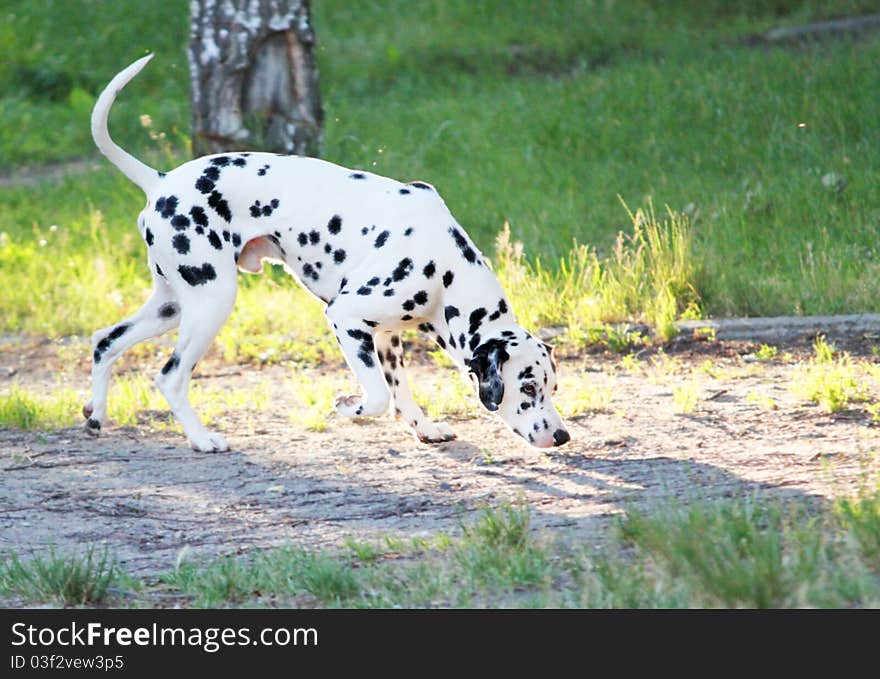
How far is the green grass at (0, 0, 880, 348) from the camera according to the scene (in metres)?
9.40

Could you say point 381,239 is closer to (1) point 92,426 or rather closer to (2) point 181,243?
(2) point 181,243

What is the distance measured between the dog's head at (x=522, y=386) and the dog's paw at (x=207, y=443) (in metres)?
1.47

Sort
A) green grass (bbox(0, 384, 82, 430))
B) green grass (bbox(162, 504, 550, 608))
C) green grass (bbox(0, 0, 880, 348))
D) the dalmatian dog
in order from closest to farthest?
green grass (bbox(162, 504, 550, 608)), the dalmatian dog, green grass (bbox(0, 384, 82, 430)), green grass (bbox(0, 0, 880, 348))

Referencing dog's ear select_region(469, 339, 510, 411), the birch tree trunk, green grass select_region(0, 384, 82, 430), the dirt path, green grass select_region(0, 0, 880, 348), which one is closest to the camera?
the dirt path

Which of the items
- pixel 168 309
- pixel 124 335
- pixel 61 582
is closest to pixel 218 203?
pixel 168 309

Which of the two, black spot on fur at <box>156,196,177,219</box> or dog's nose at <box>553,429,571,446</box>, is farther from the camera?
black spot on fur at <box>156,196,177,219</box>

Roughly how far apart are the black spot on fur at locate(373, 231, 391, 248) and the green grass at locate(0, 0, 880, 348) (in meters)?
2.36

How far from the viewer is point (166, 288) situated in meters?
7.45

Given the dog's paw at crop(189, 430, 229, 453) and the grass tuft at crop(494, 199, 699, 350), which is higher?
the grass tuft at crop(494, 199, 699, 350)

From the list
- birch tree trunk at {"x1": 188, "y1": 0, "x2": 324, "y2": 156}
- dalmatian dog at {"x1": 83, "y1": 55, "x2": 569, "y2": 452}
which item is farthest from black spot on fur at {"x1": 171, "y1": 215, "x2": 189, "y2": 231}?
birch tree trunk at {"x1": 188, "y1": 0, "x2": 324, "y2": 156}

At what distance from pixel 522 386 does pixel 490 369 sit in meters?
0.18

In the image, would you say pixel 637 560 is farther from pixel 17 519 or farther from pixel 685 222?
pixel 685 222

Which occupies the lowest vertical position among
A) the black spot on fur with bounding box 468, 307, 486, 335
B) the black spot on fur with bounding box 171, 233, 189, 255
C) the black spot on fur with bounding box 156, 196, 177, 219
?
the black spot on fur with bounding box 468, 307, 486, 335

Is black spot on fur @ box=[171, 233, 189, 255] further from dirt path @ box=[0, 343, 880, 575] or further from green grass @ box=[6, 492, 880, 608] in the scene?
green grass @ box=[6, 492, 880, 608]
